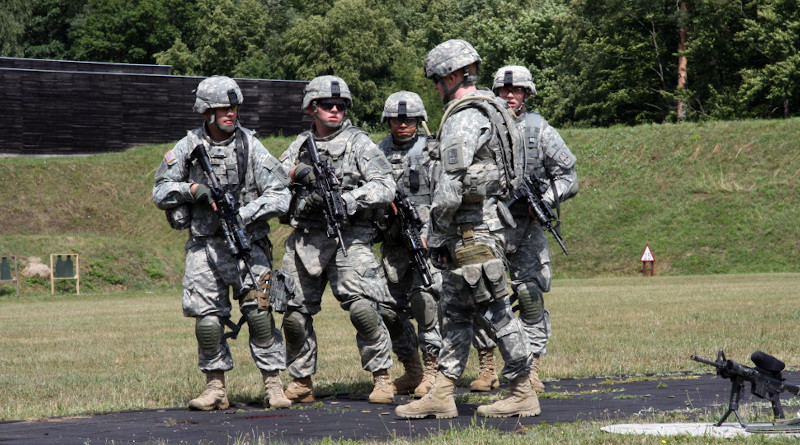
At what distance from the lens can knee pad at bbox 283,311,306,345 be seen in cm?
878

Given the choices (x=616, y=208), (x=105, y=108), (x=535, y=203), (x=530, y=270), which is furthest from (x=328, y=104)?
(x=105, y=108)

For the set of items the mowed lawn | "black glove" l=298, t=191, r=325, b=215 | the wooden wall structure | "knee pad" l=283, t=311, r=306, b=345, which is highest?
the wooden wall structure

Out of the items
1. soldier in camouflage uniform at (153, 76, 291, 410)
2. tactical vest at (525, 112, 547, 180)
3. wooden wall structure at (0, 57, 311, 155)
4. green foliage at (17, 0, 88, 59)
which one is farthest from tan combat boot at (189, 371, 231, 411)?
green foliage at (17, 0, 88, 59)

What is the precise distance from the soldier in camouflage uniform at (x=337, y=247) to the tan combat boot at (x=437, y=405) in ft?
3.64

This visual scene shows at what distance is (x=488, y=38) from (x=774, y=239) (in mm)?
40533

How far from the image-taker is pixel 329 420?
24.8 feet

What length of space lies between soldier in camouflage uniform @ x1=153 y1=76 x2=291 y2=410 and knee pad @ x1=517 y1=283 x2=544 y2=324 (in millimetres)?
2197

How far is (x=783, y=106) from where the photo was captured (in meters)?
52.5

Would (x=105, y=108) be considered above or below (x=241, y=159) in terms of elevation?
above

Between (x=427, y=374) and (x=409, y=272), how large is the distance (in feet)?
3.04

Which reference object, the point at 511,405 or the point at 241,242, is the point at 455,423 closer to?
the point at 511,405

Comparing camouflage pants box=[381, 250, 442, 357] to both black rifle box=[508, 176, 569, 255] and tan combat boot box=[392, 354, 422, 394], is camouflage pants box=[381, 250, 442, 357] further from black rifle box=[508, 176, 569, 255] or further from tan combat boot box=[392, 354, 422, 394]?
black rifle box=[508, 176, 569, 255]

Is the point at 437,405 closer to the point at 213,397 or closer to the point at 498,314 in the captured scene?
the point at 498,314

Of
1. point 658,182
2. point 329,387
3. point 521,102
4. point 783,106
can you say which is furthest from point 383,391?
point 783,106
